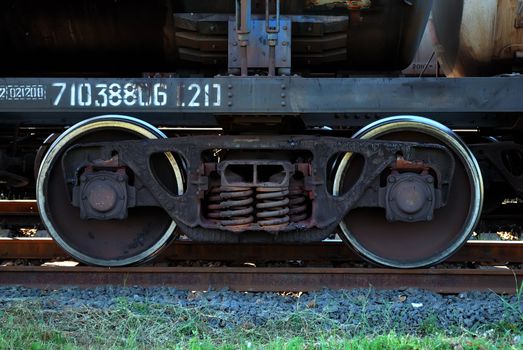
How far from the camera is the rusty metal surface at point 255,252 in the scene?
534cm

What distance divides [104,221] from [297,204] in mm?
1542

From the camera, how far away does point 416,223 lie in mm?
4887

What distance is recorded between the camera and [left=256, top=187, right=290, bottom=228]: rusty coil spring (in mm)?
4457

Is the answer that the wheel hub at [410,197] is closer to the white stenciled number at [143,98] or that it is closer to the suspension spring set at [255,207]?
the suspension spring set at [255,207]

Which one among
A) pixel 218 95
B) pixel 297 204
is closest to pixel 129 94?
pixel 218 95

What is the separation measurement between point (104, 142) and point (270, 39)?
147cm

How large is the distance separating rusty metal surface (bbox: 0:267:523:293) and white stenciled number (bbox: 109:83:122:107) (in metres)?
1.24

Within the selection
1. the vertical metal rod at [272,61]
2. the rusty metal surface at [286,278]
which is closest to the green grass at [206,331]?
the rusty metal surface at [286,278]

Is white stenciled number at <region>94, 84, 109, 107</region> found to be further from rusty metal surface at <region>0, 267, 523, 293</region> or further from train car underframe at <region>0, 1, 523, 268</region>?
rusty metal surface at <region>0, 267, 523, 293</region>

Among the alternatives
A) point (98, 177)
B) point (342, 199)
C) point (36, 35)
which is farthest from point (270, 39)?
point (36, 35)

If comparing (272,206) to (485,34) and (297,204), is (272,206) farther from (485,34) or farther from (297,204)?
(485,34)

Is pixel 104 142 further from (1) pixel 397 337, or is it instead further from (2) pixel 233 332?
(1) pixel 397 337

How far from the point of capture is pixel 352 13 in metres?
4.82

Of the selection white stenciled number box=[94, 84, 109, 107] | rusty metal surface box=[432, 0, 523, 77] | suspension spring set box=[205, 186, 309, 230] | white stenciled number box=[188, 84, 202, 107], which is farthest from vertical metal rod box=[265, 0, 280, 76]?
rusty metal surface box=[432, 0, 523, 77]
